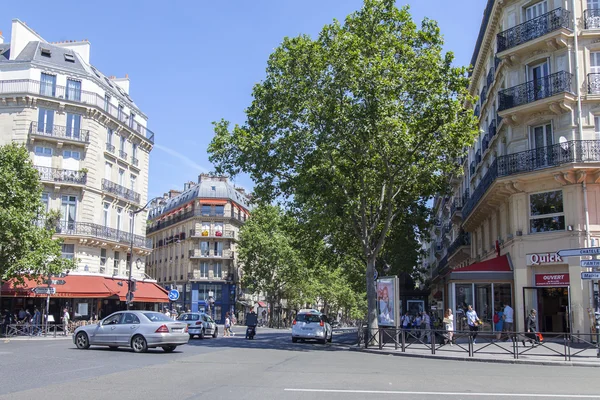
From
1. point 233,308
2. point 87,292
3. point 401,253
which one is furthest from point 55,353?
point 233,308

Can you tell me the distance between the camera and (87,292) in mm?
36531

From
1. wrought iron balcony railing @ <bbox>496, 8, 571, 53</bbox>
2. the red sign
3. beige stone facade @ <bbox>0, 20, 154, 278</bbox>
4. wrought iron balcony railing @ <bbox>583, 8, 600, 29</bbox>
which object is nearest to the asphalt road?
the red sign

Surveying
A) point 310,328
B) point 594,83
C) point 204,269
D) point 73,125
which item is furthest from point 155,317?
point 204,269

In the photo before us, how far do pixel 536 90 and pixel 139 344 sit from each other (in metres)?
20.2

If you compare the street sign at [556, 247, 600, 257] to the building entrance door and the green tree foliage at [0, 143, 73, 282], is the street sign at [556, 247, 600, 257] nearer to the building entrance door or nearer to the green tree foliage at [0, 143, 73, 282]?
the building entrance door

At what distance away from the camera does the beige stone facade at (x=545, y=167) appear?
24.7m

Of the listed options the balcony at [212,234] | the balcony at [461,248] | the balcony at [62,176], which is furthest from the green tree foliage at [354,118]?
the balcony at [212,234]

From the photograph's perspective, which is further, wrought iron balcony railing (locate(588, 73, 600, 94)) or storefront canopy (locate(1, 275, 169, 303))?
storefront canopy (locate(1, 275, 169, 303))

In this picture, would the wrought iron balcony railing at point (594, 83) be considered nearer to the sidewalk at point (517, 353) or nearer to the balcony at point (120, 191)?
the sidewalk at point (517, 353)

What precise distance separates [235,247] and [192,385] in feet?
204

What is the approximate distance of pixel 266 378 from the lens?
502 inches

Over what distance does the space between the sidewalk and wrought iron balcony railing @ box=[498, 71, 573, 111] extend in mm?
11116

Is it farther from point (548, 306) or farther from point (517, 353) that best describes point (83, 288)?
point (517, 353)

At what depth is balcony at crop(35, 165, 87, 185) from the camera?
38.4 metres
